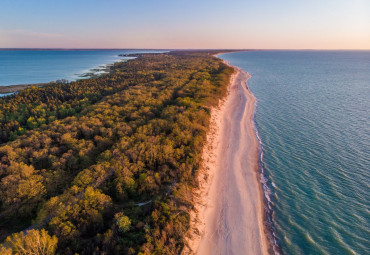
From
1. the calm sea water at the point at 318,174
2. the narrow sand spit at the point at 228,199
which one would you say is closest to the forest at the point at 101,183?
the narrow sand spit at the point at 228,199

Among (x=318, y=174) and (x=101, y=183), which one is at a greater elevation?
(x=101, y=183)

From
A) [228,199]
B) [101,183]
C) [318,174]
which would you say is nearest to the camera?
[101,183]

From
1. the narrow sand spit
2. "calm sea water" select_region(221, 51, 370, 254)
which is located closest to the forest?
the narrow sand spit

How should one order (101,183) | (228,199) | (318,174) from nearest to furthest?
(101,183) → (228,199) → (318,174)

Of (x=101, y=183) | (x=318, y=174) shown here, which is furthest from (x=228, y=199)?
(x=101, y=183)

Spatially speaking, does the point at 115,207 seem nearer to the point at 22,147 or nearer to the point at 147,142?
the point at 147,142

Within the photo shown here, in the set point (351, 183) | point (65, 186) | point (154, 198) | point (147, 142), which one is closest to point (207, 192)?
point (154, 198)

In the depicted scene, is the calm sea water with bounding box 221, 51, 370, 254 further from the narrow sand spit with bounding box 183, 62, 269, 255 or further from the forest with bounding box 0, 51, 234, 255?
the forest with bounding box 0, 51, 234, 255

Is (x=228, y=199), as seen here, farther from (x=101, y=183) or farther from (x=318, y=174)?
(x=101, y=183)

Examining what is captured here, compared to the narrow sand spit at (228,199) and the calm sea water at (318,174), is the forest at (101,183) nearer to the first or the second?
the narrow sand spit at (228,199)
